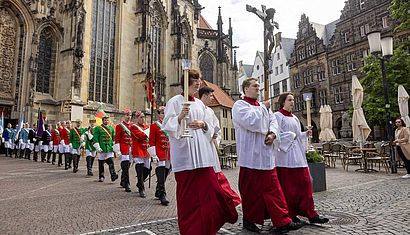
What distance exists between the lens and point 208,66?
35312mm

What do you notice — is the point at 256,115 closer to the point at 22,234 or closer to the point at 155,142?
the point at 155,142

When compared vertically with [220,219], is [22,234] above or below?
below

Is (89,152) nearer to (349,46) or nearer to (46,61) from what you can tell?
(46,61)

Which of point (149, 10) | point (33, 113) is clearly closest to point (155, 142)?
point (33, 113)

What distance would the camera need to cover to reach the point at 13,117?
1931cm

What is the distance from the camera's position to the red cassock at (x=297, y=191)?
13.4 ft

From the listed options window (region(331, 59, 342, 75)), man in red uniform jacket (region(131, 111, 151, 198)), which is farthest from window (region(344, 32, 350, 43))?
man in red uniform jacket (region(131, 111, 151, 198))

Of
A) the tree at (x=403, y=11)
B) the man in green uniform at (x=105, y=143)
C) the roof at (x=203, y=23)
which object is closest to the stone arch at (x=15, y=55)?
the man in green uniform at (x=105, y=143)

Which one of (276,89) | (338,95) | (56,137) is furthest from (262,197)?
(276,89)

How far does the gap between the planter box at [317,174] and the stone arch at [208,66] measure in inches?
1151

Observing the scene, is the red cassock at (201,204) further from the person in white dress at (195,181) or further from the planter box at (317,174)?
the planter box at (317,174)

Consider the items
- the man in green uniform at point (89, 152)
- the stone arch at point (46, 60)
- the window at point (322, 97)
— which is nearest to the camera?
the man in green uniform at point (89, 152)

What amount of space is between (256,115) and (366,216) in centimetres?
245

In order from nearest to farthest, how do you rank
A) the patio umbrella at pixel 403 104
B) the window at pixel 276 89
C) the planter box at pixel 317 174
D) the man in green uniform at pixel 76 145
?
the planter box at pixel 317 174 < the man in green uniform at pixel 76 145 < the patio umbrella at pixel 403 104 < the window at pixel 276 89
